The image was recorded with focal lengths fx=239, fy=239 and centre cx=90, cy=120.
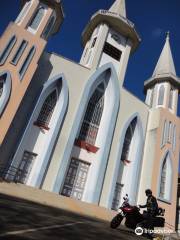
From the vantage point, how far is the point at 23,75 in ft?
47.9

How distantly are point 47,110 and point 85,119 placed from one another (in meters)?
3.07

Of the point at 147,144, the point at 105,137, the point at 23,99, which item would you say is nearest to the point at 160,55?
the point at 147,144

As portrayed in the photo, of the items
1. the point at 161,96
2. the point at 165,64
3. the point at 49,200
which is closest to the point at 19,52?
the point at 49,200

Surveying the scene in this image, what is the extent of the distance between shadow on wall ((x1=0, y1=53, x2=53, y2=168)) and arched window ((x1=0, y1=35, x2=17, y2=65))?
2146mm

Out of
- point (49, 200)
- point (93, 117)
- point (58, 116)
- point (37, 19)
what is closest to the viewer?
point (49, 200)

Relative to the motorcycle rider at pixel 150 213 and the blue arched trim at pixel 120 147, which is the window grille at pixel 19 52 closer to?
the blue arched trim at pixel 120 147

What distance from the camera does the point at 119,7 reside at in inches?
968

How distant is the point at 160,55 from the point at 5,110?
63.3 feet

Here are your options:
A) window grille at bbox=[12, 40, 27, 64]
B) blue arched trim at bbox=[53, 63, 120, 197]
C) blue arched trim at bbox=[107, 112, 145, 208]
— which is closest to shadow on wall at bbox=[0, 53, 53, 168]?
window grille at bbox=[12, 40, 27, 64]

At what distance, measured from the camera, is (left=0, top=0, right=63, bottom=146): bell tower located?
44.2ft

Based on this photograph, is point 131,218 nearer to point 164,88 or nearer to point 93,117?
point 93,117

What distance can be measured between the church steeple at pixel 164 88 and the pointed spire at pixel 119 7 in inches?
264

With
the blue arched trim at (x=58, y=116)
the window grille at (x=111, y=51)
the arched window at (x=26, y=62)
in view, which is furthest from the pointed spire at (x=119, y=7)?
the arched window at (x=26, y=62)

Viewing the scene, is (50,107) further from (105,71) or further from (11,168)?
(105,71)
